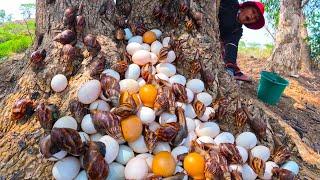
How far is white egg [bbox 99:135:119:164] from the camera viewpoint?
92.9 inches

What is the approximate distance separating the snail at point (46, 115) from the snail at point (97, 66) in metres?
0.38

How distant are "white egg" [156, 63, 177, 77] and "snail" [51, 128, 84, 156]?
0.98 meters

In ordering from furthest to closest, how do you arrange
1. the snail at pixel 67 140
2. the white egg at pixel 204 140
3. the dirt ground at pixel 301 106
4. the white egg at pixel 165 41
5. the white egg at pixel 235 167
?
the dirt ground at pixel 301 106
the white egg at pixel 165 41
the white egg at pixel 204 140
the white egg at pixel 235 167
the snail at pixel 67 140

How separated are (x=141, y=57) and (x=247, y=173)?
1103 millimetres

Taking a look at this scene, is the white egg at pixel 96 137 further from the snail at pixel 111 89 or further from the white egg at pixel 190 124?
the white egg at pixel 190 124

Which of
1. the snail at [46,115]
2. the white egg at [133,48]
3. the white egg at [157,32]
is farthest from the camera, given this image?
the white egg at [157,32]

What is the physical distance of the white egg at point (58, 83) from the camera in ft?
9.15

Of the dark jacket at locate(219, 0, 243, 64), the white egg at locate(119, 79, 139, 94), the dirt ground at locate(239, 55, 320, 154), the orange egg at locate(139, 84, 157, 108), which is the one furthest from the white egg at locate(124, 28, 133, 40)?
the dirt ground at locate(239, 55, 320, 154)

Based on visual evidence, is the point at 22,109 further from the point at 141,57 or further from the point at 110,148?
the point at 141,57

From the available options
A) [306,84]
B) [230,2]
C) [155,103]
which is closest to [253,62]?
[306,84]

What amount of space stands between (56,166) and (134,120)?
0.53 m

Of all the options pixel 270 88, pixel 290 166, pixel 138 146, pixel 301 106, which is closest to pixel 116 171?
pixel 138 146

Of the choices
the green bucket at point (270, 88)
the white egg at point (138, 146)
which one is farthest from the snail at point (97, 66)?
the green bucket at point (270, 88)

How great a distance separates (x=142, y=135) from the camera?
2.55m
